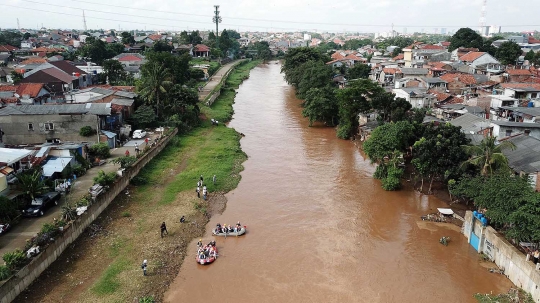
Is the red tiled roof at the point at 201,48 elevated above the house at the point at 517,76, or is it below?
above

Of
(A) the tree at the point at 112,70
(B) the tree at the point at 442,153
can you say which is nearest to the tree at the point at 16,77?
(A) the tree at the point at 112,70

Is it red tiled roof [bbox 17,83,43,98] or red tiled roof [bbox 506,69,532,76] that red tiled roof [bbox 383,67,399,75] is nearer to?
red tiled roof [bbox 506,69,532,76]

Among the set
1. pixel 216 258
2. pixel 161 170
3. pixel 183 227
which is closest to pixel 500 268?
pixel 216 258

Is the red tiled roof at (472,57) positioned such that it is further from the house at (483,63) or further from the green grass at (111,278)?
the green grass at (111,278)

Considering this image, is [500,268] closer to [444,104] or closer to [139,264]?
[139,264]

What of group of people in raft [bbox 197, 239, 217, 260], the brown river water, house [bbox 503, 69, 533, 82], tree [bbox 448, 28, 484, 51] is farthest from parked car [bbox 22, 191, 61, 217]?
tree [bbox 448, 28, 484, 51]

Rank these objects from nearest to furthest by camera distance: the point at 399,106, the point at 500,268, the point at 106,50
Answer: the point at 500,268 → the point at 399,106 → the point at 106,50

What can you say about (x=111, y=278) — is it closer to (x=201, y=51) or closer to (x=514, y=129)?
(x=514, y=129)
